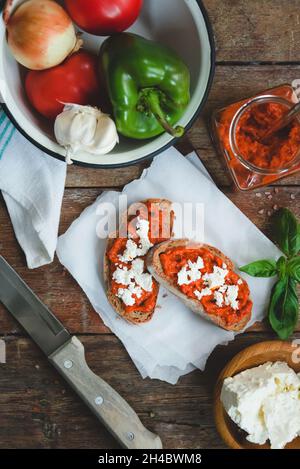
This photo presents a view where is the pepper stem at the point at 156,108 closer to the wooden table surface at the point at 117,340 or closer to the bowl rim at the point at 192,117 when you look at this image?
the bowl rim at the point at 192,117

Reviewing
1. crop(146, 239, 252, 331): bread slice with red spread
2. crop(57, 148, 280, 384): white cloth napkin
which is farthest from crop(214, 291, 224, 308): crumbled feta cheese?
crop(57, 148, 280, 384): white cloth napkin

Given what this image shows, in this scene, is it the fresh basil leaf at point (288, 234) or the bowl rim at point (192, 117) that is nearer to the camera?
the bowl rim at point (192, 117)

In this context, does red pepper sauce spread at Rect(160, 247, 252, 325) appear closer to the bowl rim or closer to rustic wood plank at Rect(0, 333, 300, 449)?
rustic wood plank at Rect(0, 333, 300, 449)

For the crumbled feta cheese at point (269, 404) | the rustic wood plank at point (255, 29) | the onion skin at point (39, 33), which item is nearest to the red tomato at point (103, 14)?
the onion skin at point (39, 33)

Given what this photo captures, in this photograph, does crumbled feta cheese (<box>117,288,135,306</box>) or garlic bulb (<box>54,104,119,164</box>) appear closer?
garlic bulb (<box>54,104,119,164</box>)
